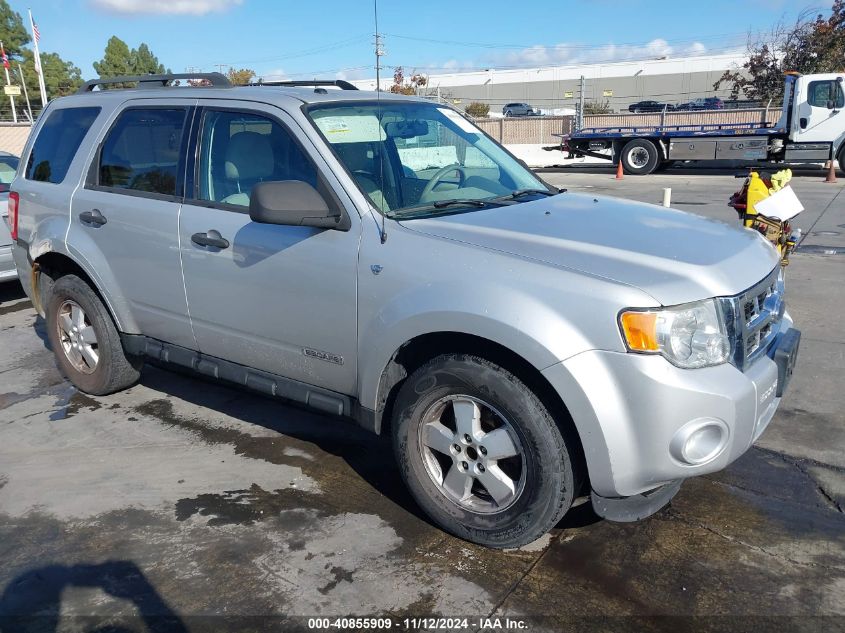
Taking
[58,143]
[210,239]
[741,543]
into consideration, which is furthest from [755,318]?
[58,143]

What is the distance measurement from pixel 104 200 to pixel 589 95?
242ft

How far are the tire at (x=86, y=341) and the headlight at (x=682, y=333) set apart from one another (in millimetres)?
3574

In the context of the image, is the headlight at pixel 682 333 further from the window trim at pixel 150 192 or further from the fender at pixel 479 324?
the window trim at pixel 150 192

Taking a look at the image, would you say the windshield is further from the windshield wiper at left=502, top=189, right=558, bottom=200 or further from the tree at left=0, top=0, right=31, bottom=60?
the tree at left=0, top=0, right=31, bottom=60

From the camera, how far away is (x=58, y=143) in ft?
16.6

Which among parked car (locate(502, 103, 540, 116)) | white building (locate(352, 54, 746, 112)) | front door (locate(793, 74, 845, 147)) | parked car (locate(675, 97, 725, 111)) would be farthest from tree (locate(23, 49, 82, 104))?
front door (locate(793, 74, 845, 147))

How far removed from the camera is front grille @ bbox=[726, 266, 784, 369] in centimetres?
281

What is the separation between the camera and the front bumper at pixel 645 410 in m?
2.65

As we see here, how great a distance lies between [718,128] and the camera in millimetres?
20906

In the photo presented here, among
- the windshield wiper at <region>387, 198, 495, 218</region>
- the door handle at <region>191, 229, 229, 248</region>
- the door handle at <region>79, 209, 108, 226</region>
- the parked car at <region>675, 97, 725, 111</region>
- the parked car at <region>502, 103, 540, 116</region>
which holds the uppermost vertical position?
the parked car at <region>502, 103, 540, 116</region>

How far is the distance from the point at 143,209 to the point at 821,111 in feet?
65.9

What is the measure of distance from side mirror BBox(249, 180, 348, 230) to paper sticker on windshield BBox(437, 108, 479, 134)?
1.42 m

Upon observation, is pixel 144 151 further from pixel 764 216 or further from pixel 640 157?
pixel 640 157

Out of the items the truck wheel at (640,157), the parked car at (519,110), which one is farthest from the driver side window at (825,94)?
the parked car at (519,110)
